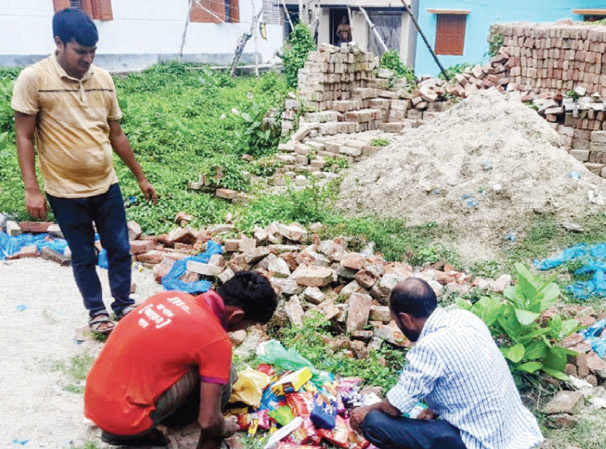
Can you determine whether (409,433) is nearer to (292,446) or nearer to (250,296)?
(292,446)

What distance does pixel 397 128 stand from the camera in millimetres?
10898

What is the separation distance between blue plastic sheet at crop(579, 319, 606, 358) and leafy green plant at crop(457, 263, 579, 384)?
1.45 ft

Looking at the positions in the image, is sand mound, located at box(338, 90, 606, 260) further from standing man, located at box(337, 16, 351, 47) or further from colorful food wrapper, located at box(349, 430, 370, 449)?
standing man, located at box(337, 16, 351, 47)

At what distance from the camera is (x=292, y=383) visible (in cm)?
321

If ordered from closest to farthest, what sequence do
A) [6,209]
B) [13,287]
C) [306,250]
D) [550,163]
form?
[13,287] → [306,250] → [6,209] → [550,163]

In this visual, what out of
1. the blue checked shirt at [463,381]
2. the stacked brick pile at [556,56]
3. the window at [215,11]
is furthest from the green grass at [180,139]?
the stacked brick pile at [556,56]

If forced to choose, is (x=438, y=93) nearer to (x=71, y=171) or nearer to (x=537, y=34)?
(x=537, y=34)

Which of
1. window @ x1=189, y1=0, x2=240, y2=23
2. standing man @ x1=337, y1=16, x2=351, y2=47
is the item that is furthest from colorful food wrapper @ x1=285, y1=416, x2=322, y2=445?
standing man @ x1=337, y1=16, x2=351, y2=47

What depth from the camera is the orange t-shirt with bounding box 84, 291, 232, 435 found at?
258 cm

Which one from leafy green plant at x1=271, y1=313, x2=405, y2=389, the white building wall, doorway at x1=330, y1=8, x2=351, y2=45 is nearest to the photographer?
leafy green plant at x1=271, y1=313, x2=405, y2=389

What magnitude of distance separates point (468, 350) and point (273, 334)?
1891 millimetres

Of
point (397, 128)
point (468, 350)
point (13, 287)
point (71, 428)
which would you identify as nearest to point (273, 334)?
point (71, 428)

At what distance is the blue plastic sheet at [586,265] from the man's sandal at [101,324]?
3.85m

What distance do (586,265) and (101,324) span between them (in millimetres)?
4227
